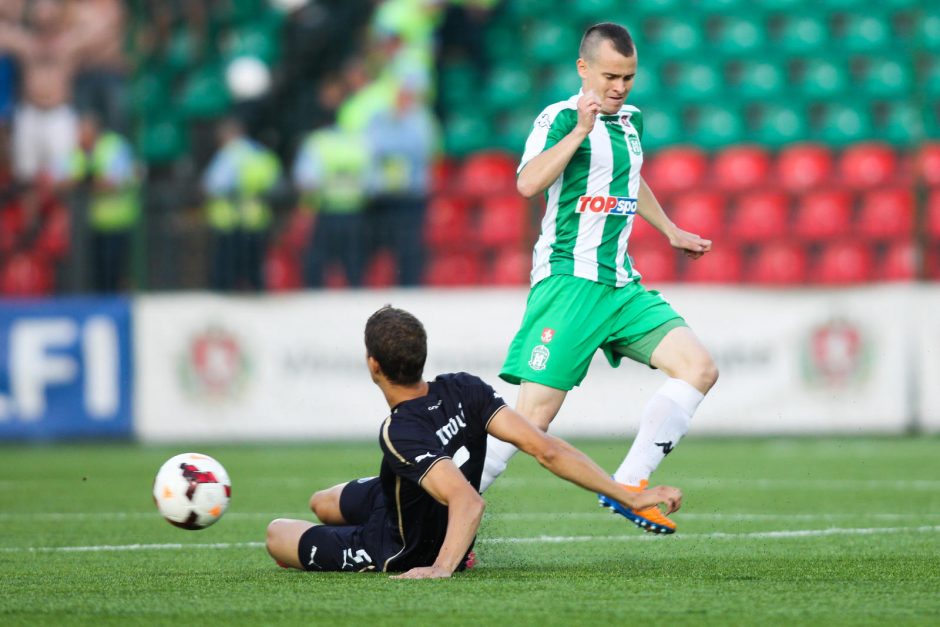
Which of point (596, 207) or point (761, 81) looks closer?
point (596, 207)

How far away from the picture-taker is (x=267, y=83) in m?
16.3

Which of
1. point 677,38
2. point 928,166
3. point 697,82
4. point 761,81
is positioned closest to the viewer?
point 928,166

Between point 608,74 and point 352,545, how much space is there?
6.64ft

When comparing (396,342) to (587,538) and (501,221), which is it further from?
(501,221)

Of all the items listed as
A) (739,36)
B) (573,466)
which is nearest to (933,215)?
(739,36)

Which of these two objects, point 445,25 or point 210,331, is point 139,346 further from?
point 445,25

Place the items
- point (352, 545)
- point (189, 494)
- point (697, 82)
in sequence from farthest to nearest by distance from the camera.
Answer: point (697, 82), point (189, 494), point (352, 545)

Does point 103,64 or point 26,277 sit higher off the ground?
point 103,64

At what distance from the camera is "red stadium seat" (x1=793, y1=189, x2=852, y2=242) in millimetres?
14500

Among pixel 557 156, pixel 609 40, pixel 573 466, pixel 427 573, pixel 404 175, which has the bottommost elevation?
pixel 427 573

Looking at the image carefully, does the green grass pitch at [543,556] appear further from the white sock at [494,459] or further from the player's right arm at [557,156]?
the player's right arm at [557,156]

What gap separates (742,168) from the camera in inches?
595

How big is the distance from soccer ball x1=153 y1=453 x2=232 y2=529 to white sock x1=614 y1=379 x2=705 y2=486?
4.96ft

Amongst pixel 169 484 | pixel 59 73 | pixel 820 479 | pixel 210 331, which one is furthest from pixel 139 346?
pixel 169 484
